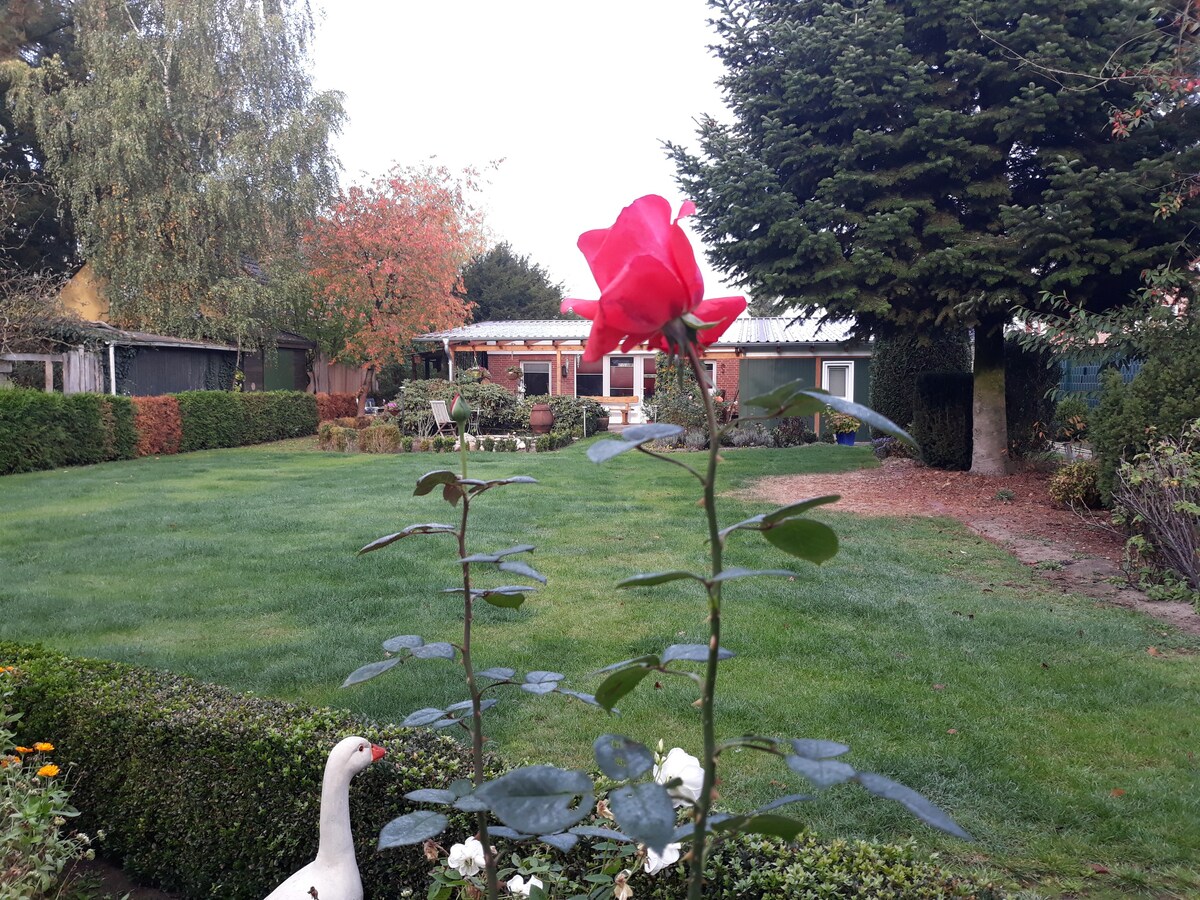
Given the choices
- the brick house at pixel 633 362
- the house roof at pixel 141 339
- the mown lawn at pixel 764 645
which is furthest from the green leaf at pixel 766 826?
the house roof at pixel 141 339

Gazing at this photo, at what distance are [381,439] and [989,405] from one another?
1065 cm

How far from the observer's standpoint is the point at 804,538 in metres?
0.85

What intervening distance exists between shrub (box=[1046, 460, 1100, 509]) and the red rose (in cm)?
801

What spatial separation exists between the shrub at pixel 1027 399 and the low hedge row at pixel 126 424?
13460 mm

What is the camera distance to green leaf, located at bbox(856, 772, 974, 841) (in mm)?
702

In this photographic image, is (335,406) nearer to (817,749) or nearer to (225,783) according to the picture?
(225,783)

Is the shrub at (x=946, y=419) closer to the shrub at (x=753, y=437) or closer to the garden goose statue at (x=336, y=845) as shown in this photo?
the shrub at (x=753, y=437)

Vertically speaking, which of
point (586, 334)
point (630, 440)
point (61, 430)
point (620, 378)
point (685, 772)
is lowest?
point (685, 772)

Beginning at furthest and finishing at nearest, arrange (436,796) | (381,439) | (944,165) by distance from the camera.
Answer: (381,439)
(944,165)
(436,796)

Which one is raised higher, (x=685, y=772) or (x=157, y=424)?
(x=157, y=424)

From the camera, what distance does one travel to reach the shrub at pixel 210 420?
15578mm

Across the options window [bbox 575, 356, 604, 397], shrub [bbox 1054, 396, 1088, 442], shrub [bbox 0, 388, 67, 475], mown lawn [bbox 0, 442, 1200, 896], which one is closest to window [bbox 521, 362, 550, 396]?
window [bbox 575, 356, 604, 397]

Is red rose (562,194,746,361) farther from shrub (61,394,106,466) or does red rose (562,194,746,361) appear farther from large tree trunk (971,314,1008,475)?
shrub (61,394,106,466)

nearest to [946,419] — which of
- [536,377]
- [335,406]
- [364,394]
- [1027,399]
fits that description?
[1027,399]
